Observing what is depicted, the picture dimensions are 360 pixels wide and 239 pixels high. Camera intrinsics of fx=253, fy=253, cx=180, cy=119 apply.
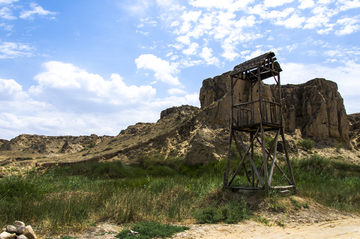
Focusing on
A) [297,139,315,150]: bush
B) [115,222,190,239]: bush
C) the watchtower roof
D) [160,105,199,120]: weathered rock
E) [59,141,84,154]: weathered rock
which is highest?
[160,105,199,120]: weathered rock

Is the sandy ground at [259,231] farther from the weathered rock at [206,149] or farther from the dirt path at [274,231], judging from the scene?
the weathered rock at [206,149]

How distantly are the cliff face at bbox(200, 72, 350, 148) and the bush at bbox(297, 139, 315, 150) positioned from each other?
8.30 ft

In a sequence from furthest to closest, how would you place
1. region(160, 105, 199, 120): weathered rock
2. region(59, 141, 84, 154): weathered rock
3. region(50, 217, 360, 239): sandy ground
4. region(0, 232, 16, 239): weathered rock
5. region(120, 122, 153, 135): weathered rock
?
region(59, 141, 84, 154): weathered rock, region(120, 122, 153, 135): weathered rock, region(160, 105, 199, 120): weathered rock, region(50, 217, 360, 239): sandy ground, region(0, 232, 16, 239): weathered rock

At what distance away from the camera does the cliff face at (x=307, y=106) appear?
27.1 m

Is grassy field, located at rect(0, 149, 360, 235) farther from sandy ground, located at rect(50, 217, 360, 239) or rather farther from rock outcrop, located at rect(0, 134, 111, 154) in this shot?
rock outcrop, located at rect(0, 134, 111, 154)

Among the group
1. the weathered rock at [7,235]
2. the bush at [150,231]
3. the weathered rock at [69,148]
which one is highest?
the weathered rock at [69,148]

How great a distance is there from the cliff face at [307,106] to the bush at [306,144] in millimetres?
2530

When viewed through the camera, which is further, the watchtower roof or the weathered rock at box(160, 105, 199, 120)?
A: the weathered rock at box(160, 105, 199, 120)

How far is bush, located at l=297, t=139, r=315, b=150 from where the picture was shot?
26.1m

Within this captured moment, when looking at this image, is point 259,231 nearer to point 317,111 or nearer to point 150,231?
point 150,231

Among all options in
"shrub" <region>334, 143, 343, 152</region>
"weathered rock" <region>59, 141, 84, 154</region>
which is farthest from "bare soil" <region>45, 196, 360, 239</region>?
"weathered rock" <region>59, 141, 84, 154</region>

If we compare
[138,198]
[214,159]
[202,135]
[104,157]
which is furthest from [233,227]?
[104,157]

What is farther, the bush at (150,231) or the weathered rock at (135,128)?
the weathered rock at (135,128)

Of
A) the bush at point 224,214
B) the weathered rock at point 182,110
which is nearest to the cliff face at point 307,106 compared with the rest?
the weathered rock at point 182,110
